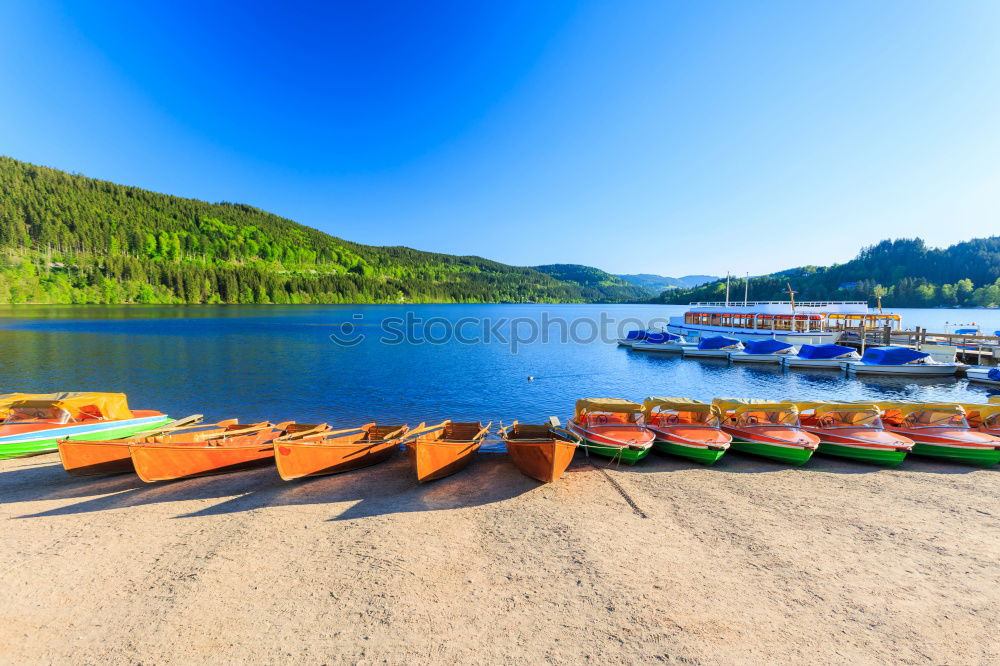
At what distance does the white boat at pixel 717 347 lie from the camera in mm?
49656

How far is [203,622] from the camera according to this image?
20.9ft

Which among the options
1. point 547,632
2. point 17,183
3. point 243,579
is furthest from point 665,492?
point 17,183

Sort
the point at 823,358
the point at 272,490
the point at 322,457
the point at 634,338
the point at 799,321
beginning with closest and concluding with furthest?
the point at 272,490
the point at 322,457
the point at 823,358
the point at 799,321
the point at 634,338

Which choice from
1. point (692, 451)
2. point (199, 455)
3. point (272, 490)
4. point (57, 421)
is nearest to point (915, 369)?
point (692, 451)

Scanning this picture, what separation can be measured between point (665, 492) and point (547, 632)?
7103 mm

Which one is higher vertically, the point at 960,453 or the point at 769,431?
the point at 769,431

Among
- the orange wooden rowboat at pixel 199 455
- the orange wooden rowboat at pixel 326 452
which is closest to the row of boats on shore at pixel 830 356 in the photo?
the orange wooden rowboat at pixel 326 452

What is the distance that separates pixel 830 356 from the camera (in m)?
41.7

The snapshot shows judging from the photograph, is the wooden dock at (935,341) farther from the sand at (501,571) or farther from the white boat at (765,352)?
the sand at (501,571)

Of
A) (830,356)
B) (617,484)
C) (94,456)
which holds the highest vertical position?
(94,456)

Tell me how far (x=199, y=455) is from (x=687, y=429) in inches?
655

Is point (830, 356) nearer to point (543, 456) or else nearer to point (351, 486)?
point (543, 456)

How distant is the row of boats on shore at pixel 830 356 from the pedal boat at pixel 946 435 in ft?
94.9

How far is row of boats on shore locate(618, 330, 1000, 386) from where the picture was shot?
1426 inches
